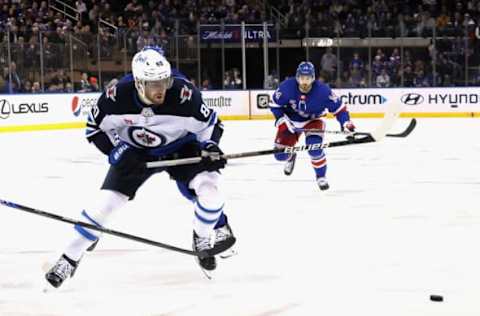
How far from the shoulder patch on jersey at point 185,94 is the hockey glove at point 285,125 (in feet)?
13.3

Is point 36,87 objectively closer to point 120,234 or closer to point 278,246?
point 278,246

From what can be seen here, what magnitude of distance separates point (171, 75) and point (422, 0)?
55.3ft

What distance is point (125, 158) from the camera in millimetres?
3715

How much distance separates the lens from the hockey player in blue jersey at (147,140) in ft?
11.8

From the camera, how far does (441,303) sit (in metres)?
3.32

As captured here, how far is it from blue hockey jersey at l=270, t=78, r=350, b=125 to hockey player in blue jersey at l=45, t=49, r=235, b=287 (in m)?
3.68

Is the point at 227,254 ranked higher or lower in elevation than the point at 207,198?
lower

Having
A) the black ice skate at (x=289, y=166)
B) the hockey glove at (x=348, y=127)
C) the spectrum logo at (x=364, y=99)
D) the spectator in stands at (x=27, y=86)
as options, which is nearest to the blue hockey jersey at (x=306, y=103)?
the hockey glove at (x=348, y=127)

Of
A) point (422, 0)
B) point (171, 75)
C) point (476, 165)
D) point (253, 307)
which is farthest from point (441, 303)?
point (422, 0)

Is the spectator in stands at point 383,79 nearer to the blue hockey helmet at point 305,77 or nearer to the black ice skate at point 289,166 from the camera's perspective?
the black ice skate at point 289,166

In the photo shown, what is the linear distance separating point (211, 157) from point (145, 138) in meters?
0.30

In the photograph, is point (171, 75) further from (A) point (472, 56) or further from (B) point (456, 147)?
(A) point (472, 56)

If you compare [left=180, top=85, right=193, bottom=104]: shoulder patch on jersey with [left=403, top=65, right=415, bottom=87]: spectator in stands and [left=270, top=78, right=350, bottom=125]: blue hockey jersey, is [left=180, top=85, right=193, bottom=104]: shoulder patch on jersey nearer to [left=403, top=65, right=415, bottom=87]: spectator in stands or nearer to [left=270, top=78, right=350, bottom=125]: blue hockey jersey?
[left=270, top=78, right=350, bottom=125]: blue hockey jersey

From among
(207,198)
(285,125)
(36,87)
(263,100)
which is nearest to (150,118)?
(207,198)
